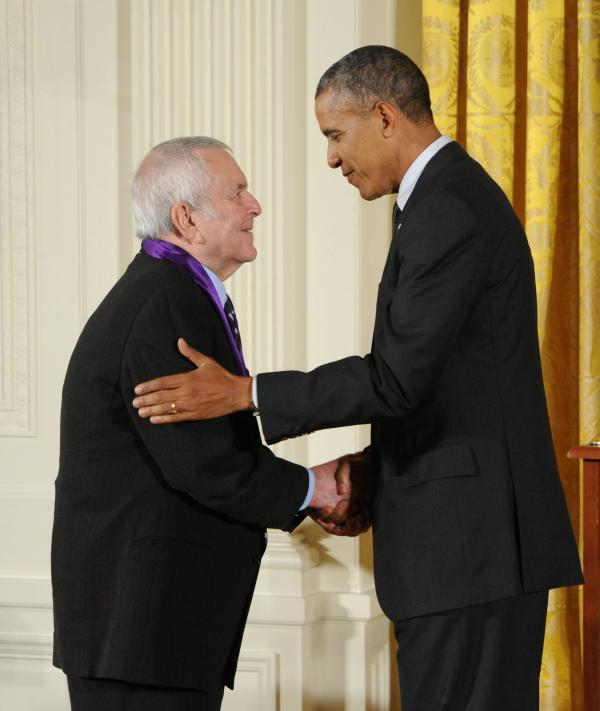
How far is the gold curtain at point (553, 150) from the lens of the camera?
347 centimetres

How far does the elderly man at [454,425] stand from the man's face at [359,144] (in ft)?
0.38

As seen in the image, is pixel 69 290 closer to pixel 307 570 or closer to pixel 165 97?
pixel 165 97

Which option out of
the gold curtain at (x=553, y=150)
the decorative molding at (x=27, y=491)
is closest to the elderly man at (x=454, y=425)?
the gold curtain at (x=553, y=150)

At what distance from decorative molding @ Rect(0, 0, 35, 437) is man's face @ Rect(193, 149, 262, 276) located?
150 cm

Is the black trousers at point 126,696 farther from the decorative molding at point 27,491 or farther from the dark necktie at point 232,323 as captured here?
the decorative molding at point 27,491

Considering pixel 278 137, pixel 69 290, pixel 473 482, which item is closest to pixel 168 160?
pixel 473 482

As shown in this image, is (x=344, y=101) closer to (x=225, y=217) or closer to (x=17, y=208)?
(x=225, y=217)

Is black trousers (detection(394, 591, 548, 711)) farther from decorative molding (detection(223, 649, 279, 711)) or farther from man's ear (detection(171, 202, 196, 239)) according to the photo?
decorative molding (detection(223, 649, 279, 711))

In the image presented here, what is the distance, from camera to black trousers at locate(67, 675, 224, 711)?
2.14 m

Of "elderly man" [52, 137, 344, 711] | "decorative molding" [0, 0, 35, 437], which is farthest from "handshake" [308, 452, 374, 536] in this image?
"decorative molding" [0, 0, 35, 437]


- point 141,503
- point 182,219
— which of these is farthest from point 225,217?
point 141,503

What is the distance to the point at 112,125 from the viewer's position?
3.57 m

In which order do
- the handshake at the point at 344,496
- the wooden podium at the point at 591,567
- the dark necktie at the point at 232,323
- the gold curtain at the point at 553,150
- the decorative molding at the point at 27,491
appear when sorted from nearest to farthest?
1. the dark necktie at the point at 232,323
2. the handshake at the point at 344,496
3. the wooden podium at the point at 591,567
4. the gold curtain at the point at 553,150
5. the decorative molding at the point at 27,491

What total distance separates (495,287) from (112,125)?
1.82 metres
